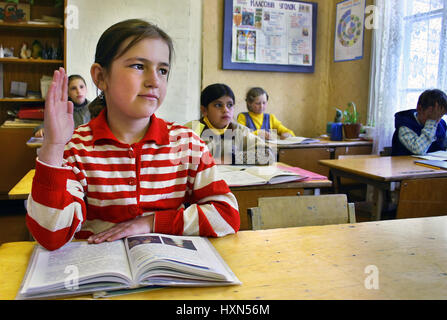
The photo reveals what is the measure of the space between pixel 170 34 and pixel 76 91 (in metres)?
1.28

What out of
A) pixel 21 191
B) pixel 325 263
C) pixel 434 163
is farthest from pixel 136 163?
pixel 434 163

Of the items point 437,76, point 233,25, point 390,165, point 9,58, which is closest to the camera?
point 390,165

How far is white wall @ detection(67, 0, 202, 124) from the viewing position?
13.0 feet

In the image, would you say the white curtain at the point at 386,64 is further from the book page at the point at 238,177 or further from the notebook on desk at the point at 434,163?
the book page at the point at 238,177

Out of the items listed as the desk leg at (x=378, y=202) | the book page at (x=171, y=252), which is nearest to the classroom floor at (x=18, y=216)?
the desk leg at (x=378, y=202)

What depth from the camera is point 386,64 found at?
3621 millimetres

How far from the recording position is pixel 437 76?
3166 mm

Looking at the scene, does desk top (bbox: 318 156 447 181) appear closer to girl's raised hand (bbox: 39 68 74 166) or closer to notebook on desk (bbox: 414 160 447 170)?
notebook on desk (bbox: 414 160 447 170)

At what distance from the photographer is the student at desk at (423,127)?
2.79m

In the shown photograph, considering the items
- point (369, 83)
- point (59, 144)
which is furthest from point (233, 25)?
point (59, 144)

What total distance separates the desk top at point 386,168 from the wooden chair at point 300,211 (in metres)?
0.95

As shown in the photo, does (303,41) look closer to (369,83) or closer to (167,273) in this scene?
(369,83)

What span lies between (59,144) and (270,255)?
51 centimetres

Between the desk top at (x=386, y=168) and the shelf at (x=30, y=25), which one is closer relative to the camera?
the desk top at (x=386, y=168)
